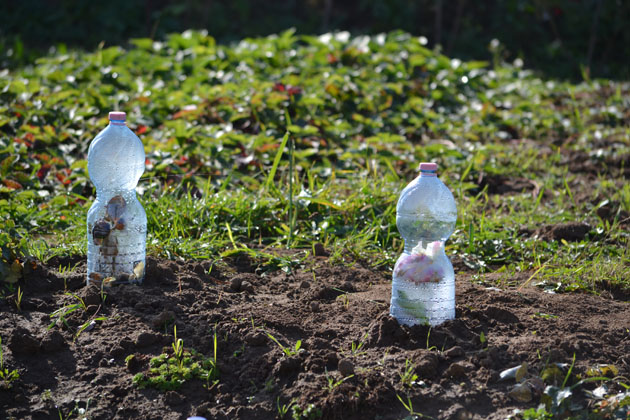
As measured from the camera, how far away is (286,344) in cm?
294

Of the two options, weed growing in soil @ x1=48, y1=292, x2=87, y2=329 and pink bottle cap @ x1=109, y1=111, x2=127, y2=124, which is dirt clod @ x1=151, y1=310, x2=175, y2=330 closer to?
weed growing in soil @ x1=48, y1=292, x2=87, y2=329

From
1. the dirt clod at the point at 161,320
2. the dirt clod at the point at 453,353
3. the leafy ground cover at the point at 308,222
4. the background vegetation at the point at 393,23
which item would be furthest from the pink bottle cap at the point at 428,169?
the background vegetation at the point at 393,23

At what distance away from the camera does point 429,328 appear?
9.68 feet

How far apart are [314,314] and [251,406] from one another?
0.75 meters

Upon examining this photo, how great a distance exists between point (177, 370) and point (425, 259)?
1067 millimetres

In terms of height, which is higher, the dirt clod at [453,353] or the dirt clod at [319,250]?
the dirt clod at [453,353]

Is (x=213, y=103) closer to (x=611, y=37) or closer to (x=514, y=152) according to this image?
(x=514, y=152)

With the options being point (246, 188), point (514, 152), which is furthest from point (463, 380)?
point (514, 152)

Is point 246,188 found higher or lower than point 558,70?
lower

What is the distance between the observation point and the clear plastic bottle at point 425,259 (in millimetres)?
2979

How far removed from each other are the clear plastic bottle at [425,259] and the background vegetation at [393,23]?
6.89 m

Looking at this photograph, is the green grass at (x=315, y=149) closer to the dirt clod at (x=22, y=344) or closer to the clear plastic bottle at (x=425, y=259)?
the dirt clod at (x=22, y=344)

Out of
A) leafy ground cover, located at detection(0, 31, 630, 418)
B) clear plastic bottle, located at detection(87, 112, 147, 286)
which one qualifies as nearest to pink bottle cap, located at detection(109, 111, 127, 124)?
clear plastic bottle, located at detection(87, 112, 147, 286)

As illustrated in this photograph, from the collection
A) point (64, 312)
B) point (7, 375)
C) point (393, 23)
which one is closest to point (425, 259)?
point (64, 312)
